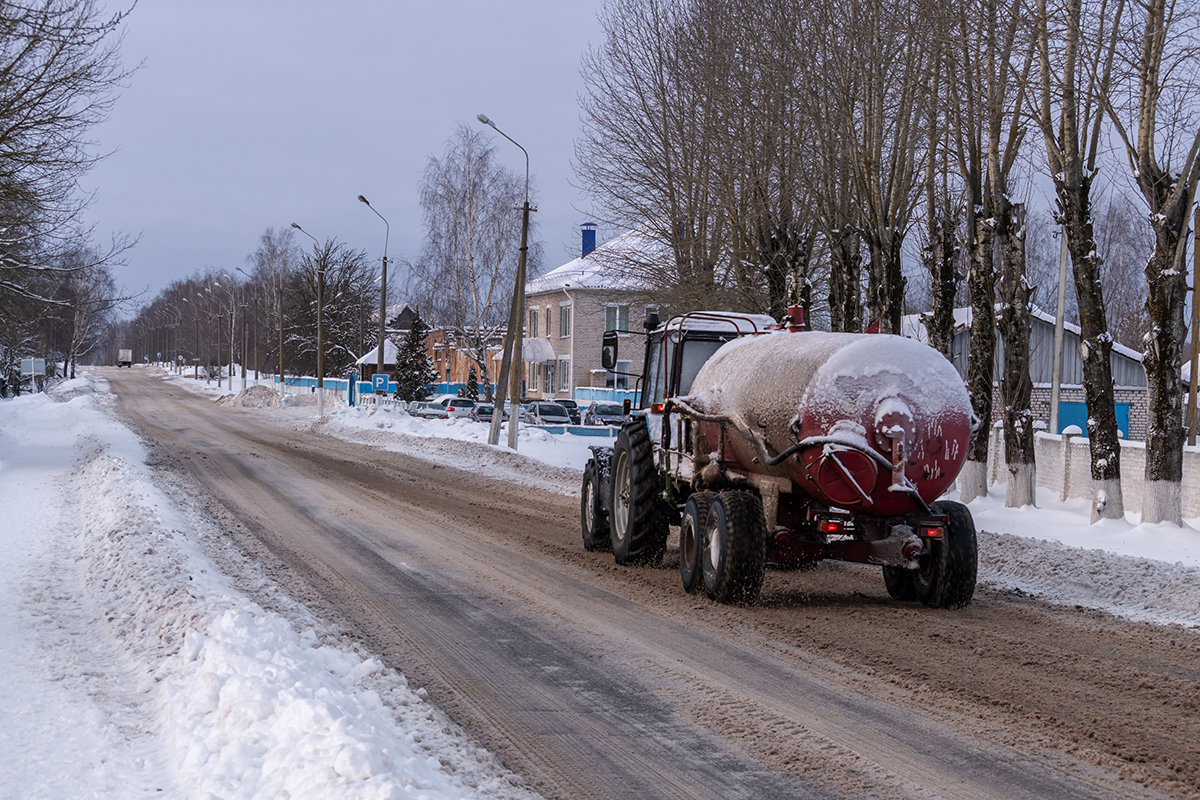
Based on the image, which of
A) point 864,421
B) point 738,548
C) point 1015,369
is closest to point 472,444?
point 1015,369

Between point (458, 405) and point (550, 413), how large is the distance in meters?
6.63

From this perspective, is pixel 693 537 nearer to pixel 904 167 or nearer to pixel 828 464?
pixel 828 464

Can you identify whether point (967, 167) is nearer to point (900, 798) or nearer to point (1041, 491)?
point (1041, 491)

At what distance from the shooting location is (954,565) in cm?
948

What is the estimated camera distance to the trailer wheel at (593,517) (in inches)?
510

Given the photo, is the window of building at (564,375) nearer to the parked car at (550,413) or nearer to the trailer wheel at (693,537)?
the parked car at (550,413)

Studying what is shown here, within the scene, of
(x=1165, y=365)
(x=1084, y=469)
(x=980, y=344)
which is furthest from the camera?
(x=1084, y=469)

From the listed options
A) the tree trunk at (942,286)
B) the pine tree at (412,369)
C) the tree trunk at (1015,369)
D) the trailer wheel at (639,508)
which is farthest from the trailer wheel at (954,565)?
the pine tree at (412,369)

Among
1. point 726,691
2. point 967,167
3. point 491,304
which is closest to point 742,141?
point 967,167

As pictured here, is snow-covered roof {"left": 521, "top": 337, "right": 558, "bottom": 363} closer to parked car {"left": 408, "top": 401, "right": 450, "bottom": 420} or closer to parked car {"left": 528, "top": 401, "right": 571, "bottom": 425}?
parked car {"left": 408, "top": 401, "right": 450, "bottom": 420}

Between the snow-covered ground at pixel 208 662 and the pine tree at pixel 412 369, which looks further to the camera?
the pine tree at pixel 412 369

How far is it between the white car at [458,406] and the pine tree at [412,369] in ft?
28.6

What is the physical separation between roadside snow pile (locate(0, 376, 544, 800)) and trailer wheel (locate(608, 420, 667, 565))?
4.14 metres

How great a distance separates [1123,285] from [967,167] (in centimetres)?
5265
